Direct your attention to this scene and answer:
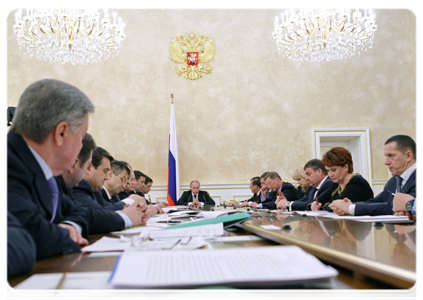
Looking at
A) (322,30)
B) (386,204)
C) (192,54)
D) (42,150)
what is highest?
(192,54)

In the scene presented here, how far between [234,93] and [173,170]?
2358 mm

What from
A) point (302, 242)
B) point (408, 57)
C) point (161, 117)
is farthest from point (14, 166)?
point (408, 57)

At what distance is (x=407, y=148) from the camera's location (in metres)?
3.33

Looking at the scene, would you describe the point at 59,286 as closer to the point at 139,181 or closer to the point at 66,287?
the point at 66,287

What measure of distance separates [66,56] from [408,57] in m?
7.77

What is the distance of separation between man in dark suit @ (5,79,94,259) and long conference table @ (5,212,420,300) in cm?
10

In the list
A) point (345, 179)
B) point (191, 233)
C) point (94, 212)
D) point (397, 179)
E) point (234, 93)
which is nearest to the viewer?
point (191, 233)

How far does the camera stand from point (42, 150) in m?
1.36

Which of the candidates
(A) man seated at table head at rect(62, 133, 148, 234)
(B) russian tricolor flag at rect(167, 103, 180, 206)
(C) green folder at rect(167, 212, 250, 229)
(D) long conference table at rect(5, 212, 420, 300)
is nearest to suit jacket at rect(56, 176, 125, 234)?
(A) man seated at table head at rect(62, 133, 148, 234)

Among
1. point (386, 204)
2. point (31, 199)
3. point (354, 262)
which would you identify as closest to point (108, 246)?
point (31, 199)

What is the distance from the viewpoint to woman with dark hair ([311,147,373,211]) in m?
3.98

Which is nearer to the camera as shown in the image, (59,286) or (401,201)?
(59,286)

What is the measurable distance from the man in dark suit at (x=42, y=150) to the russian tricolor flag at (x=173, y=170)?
6730 millimetres

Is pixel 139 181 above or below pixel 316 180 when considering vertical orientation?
below
